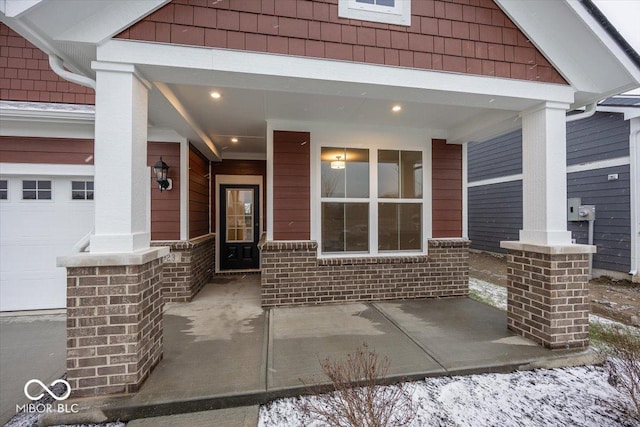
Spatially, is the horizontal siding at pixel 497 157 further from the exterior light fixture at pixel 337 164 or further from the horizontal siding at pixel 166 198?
the horizontal siding at pixel 166 198

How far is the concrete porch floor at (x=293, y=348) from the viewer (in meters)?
2.11

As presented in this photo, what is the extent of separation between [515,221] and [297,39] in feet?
29.5

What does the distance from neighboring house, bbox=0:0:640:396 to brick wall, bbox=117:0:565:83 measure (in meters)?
0.02

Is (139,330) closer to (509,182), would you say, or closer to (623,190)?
(623,190)

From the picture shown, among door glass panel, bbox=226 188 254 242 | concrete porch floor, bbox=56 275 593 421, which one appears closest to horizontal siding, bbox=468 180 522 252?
concrete porch floor, bbox=56 275 593 421

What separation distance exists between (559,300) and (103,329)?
4.20m

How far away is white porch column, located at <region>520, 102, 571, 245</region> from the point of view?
291 cm

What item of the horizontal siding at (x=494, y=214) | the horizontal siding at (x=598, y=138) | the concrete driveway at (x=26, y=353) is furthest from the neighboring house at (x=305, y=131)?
the horizontal siding at (x=494, y=214)

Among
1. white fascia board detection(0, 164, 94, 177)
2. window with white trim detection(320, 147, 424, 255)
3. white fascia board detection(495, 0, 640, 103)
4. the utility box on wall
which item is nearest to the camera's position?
white fascia board detection(495, 0, 640, 103)

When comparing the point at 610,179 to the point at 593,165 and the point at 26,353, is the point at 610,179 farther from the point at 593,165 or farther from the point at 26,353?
the point at 26,353

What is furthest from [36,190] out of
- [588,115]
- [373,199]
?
[588,115]

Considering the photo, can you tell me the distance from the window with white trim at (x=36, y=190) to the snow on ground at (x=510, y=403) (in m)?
4.72

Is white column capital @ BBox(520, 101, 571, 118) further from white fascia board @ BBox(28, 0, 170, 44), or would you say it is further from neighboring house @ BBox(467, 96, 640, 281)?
neighboring house @ BBox(467, 96, 640, 281)

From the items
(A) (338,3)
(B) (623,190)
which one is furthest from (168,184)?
(B) (623,190)
